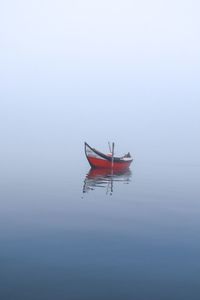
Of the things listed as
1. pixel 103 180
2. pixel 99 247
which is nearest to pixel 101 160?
pixel 103 180

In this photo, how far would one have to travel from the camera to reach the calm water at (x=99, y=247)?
49.6 ft

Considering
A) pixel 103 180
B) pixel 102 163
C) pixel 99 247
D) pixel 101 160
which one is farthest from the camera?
pixel 102 163

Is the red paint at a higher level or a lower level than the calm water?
higher

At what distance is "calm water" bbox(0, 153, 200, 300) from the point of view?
15117mm

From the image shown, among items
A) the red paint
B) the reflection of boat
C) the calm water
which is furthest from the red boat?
the calm water

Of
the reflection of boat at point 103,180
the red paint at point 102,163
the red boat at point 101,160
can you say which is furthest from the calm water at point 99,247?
the red paint at point 102,163

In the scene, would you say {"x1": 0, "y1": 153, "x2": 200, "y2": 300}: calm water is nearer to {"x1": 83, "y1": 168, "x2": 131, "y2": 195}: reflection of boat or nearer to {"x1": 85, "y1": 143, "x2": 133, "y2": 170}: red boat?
{"x1": 83, "y1": 168, "x2": 131, "y2": 195}: reflection of boat

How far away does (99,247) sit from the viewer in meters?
20.5

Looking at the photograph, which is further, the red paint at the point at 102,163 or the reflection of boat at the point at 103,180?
the red paint at the point at 102,163

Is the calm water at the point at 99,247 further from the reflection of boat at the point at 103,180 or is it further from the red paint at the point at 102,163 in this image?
the red paint at the point at 102,163

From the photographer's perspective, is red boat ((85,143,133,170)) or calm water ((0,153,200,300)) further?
red boat ((85,143,133,170))

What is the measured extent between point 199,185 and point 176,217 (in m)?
24.6

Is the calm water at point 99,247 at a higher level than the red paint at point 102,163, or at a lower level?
lower

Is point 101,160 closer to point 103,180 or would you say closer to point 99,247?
point 103,180
